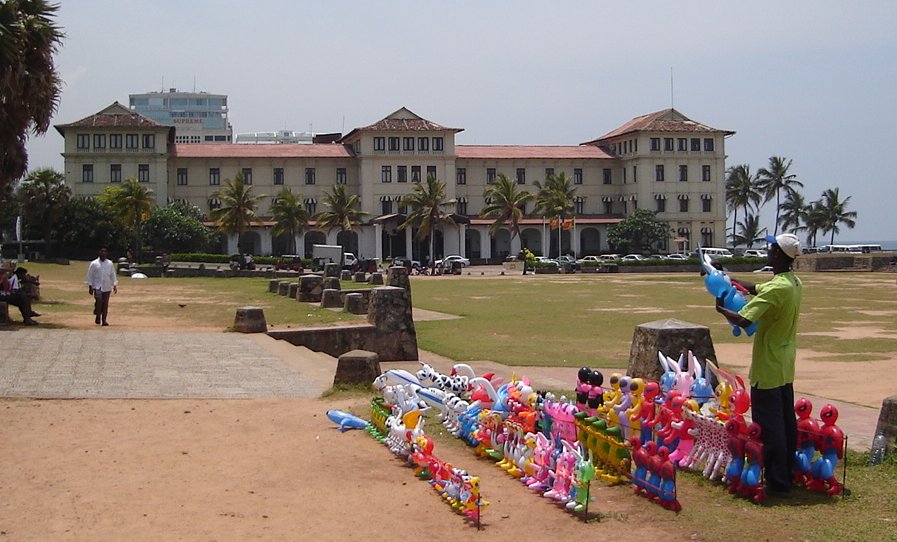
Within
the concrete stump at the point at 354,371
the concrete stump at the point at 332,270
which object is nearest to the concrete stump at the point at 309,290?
the concrete stump at the point at 332,270

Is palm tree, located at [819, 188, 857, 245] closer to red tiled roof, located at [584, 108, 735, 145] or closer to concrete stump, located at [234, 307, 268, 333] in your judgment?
red tiled roof, located at [584, 108, 735, 145]

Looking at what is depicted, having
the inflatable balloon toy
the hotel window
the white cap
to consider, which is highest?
the hotel window

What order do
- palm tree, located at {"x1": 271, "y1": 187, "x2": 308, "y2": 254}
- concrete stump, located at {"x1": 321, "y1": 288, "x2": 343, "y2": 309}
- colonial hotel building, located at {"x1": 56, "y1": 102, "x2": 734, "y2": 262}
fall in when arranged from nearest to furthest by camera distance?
concrete stump, located at {"x1": 321, "y1": 288, "x2": 343, "y2": 309} < palm tree, located at {"x1": 271, "y1": 187, "x2": 308, "y2": 254} < colonial hotel building, located at {"x1": 56, "y1": 102, "x2": 734, "y2": 262}

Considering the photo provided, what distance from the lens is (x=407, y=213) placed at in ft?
278

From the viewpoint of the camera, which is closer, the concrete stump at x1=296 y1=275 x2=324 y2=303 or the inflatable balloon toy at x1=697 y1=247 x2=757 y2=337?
the inflatable balloon toy at x1=697 y1=247 x2=757 y2=337

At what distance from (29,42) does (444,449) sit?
50.9 ft

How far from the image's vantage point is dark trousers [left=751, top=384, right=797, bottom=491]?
23.2 ft

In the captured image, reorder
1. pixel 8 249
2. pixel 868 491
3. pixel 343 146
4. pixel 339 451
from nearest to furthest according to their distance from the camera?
1. pixel 868 491
2. pixel 339 451
3. pixel 8 249
4. pixel 343 146

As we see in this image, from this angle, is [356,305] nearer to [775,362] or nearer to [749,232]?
[775,362]

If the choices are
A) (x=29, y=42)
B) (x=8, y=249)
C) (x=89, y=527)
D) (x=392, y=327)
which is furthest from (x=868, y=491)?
(x=8, y=249)

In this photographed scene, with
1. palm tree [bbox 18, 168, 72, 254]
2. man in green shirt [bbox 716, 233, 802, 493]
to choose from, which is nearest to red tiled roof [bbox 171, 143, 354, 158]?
palm tree [bbox 18, 168, 72, 254]

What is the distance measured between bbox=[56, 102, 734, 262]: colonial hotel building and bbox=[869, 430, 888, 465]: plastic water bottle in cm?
7456

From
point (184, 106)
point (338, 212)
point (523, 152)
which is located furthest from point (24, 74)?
point (184, 106)

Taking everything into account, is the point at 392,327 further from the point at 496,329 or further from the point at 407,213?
the point at 407,213
